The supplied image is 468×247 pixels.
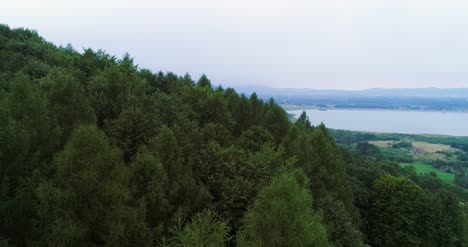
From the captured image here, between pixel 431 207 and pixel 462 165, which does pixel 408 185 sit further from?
pixel 462 165

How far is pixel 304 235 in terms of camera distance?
9.67m

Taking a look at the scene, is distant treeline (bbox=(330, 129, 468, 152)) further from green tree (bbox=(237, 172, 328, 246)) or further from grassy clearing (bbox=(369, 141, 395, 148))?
green tree (bbox=(237, 172, 328, 246))

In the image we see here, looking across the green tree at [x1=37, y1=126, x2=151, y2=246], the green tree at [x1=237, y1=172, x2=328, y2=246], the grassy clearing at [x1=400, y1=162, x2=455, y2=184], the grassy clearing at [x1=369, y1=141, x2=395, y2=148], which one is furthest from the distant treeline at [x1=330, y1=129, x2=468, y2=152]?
the green tree at [x1=37, y1=126, x2=151, y2=246]

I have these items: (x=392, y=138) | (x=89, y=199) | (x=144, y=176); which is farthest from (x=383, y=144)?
(x=89, y=199)

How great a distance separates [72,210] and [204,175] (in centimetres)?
796

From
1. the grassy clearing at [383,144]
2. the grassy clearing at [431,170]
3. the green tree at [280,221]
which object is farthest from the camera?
the grassy clearing at [383,144]

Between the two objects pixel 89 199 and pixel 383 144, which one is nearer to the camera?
pixel 89 199

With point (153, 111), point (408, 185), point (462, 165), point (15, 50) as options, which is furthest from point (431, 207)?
point (462, 165)

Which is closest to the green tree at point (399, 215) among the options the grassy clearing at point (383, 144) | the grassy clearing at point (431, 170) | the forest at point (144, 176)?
the forest at point (144, 176)

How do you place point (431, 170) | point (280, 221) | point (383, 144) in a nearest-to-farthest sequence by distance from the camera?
point (280, 221) < point (431, 170) < point (383, 144)

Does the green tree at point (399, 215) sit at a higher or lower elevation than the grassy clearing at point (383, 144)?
higher

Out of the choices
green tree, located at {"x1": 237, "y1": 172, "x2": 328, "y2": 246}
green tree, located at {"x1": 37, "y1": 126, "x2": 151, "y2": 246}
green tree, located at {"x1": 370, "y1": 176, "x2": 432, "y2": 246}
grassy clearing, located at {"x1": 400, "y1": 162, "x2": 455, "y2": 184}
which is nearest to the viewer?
green tree, located at {"x1": 237, "y1": 172, "x2": 328, "y2": 246}

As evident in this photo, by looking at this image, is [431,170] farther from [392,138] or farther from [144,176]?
[144,176]

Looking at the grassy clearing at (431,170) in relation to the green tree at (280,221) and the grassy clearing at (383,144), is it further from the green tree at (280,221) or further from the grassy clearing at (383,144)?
the green tree at (280,221)
